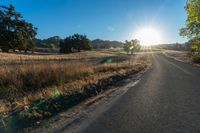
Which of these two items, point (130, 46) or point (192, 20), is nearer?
point (192, 20)

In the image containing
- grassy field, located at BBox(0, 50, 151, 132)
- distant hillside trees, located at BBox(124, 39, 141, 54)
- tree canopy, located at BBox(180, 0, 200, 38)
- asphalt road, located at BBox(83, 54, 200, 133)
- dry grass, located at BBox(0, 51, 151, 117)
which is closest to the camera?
asphalt road, located at BBox(83, 54, 200, 133)

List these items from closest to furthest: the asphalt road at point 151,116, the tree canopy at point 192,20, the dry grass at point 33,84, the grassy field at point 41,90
Result: the asphalt road at point 151,116 < the grassy field at point 41,90 < the dry grass at point 33,84 < the tree canopy at point 192,20

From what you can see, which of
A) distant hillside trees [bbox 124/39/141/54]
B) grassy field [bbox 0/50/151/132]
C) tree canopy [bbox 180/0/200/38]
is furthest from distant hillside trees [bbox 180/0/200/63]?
distant hillside trees [bbox 124/39/141/54]

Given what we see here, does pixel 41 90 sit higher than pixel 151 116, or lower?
lower

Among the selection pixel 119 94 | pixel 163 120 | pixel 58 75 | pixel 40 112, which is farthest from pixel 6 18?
pixel 163 120

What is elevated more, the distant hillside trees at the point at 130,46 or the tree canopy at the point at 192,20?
the tree canopy at the point at 192,20

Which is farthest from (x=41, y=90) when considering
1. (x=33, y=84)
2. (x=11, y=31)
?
(x=11, y=31)

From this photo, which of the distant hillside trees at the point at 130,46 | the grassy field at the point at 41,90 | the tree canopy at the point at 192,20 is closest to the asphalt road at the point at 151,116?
the grassy field at the point at 41,90

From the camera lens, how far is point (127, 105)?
7.71m

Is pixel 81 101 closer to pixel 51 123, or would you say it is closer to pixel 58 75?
pixel 51 123

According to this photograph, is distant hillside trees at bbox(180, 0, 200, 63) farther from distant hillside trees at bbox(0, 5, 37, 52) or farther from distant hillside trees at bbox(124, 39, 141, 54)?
distant hillside trees at bbox(124, 39, 141, 54)

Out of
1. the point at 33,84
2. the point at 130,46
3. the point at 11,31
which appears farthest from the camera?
the point at 130,46

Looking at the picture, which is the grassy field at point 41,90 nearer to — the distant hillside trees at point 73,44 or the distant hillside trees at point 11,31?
the distant hillside trees at point 11,31

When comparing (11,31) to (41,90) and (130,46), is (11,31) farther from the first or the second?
(130,46)
